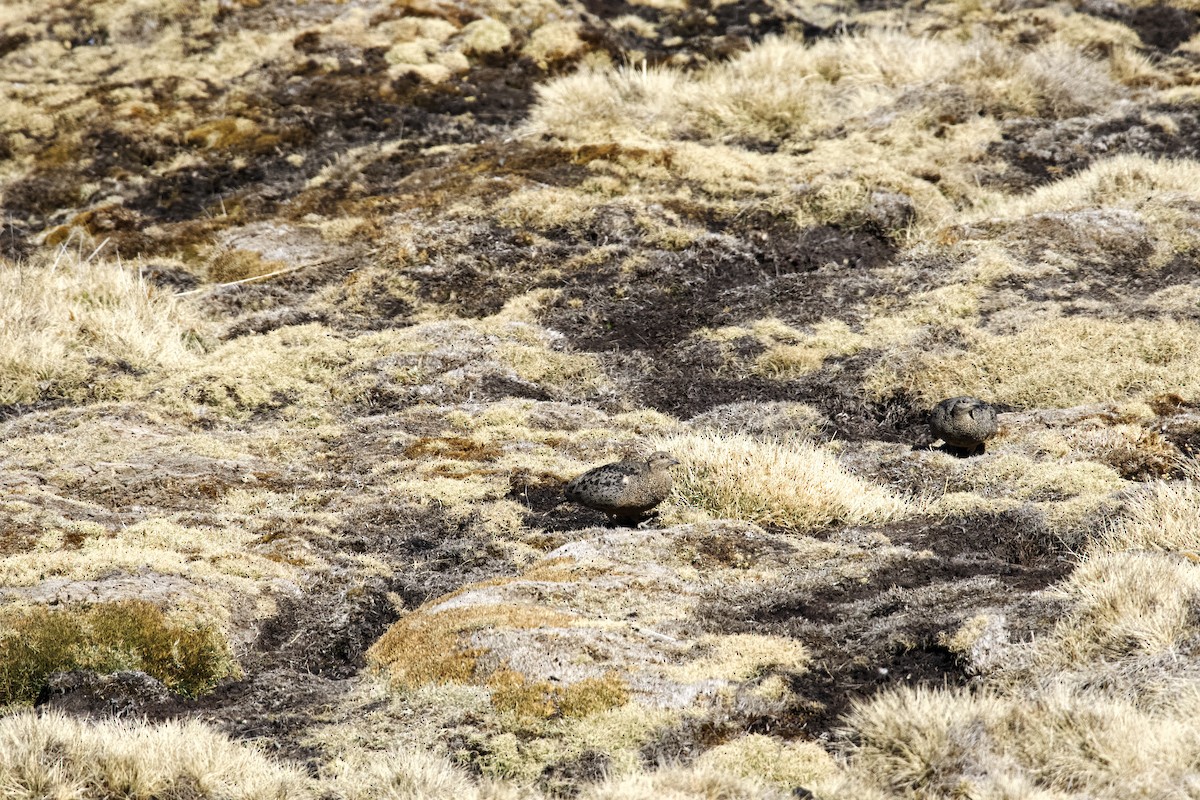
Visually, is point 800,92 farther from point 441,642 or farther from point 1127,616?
point 441,642

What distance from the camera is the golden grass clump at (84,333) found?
1043cm

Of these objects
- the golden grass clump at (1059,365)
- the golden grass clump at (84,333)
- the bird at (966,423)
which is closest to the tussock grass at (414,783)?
the bird at (966,423)

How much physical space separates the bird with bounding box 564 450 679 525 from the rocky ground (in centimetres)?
24

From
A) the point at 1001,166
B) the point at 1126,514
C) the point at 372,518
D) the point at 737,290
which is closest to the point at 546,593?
the point at 372,518

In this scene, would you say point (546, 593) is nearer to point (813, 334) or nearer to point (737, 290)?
point (813, 334)

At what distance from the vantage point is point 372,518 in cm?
777

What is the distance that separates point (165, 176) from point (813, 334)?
35.3 feet

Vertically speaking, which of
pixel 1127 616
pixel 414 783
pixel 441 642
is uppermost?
pixel 1127 616

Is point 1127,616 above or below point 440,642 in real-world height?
above

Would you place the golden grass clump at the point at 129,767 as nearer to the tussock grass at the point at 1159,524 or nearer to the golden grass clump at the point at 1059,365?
the tussock grass at the point at 1159,524

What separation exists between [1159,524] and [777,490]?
2.50m

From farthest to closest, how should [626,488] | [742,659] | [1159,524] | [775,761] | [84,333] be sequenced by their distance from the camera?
[84,333], [626,488], [1159,524], [742,659], [775,761]

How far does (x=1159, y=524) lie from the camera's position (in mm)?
6324

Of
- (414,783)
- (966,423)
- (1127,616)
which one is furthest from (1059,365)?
(414,783)
